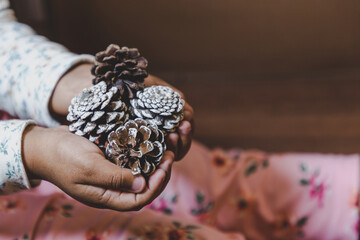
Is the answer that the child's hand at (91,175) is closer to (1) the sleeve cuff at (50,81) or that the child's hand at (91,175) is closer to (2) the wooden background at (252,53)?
(1) the sleeve cuff at (50,81)

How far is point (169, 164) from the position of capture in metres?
0.39

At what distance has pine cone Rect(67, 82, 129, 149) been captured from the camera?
37 cm

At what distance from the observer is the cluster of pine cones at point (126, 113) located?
0.37m

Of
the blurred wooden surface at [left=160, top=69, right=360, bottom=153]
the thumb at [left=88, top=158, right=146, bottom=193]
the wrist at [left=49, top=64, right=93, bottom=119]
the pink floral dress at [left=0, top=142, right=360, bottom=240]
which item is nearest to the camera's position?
the thumb at [left=88, top=158, right=146, bottom=193]

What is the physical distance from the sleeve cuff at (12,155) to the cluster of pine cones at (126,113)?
0.07 m

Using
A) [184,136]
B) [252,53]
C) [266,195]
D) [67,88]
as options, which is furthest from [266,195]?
[252,53]

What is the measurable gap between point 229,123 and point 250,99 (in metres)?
0.10

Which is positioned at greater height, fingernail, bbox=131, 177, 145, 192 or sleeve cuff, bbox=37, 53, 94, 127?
sleeve cuff, bbox=37, 53, 94, 127

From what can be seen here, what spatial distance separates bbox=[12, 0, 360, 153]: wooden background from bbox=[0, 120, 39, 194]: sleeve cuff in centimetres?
58

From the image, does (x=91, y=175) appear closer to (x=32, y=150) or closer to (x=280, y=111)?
(x=32, y=150)

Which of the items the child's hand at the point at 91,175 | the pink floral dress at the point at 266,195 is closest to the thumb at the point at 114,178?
the child's hand at the point at 91,175

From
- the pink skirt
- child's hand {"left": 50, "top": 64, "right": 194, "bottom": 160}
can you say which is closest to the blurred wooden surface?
the pink skirt

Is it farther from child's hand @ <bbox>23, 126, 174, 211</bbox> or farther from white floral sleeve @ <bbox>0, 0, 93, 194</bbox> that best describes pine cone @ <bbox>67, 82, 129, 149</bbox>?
white floral sleeve @ <bbox>0, 0, 93, 194</bbox>

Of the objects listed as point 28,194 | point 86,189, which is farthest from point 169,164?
point 28,194
